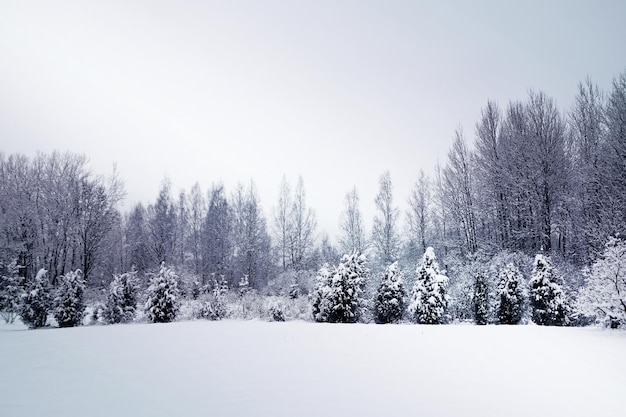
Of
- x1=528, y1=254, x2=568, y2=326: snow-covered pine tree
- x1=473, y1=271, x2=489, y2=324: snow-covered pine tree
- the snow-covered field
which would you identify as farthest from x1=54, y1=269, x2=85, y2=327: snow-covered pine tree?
x1=528, y1=254, x2=568, y2=326: snow-covered pine tree

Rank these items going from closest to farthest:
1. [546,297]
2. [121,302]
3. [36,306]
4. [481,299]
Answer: [546,297], [36,306], [481,299], [121,302]

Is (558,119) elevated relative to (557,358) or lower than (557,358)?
elevated

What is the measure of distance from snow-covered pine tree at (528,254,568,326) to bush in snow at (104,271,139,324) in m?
15.9

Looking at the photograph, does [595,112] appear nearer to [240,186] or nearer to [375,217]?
[375,217]

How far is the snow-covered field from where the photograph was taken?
4.02 meters

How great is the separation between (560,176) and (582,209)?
1.97m

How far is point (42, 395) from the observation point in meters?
4.29

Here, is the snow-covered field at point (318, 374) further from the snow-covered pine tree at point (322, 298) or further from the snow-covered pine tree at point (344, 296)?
the snow-covered pine tree at point (322, 298)

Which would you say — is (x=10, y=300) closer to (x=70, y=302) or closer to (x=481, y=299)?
(x=70, y=302)

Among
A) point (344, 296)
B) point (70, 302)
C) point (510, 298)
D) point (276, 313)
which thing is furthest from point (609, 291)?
point (70, 302)

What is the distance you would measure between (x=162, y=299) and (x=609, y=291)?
583 inches

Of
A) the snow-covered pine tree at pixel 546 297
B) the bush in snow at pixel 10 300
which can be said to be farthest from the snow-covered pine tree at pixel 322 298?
the bush in snow at pixel 10 300

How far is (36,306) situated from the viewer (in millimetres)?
12984

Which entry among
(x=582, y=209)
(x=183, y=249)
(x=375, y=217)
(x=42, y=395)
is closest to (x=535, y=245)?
(x=582, y=209)
